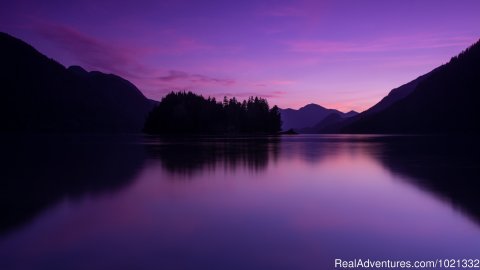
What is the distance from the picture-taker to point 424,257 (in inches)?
367

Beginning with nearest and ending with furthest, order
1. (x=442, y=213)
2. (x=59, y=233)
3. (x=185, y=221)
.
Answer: (x=59, y=233) → (x=185, y=221) → (x=442, y=213)

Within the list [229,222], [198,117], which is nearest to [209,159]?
[229,222]

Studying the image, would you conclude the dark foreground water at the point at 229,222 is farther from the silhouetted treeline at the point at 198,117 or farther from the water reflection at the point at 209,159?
the silhouetted treeline at the point at 198,117

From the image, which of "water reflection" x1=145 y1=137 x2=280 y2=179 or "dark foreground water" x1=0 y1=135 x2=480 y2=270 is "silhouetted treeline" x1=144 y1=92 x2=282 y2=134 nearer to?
"water reflection" x1=145 y1=137 x2=280 y2=179

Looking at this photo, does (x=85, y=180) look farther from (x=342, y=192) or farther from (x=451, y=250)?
(x=451, y=250)

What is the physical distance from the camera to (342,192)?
756 inches

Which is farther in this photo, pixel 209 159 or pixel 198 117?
Result: pixel 198 117

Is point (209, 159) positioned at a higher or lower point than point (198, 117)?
lower

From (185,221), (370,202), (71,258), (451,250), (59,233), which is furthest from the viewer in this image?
(370,202)

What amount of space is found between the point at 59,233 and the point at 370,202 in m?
12.8

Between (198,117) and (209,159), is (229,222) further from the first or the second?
(198,117)

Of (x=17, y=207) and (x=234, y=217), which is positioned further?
(x=17, y=207)

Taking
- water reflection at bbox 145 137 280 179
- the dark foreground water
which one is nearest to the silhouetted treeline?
water reflection at bbox 145 137 280 179

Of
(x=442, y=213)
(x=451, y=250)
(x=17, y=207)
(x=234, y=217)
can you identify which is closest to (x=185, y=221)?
(x=234, y=217)
